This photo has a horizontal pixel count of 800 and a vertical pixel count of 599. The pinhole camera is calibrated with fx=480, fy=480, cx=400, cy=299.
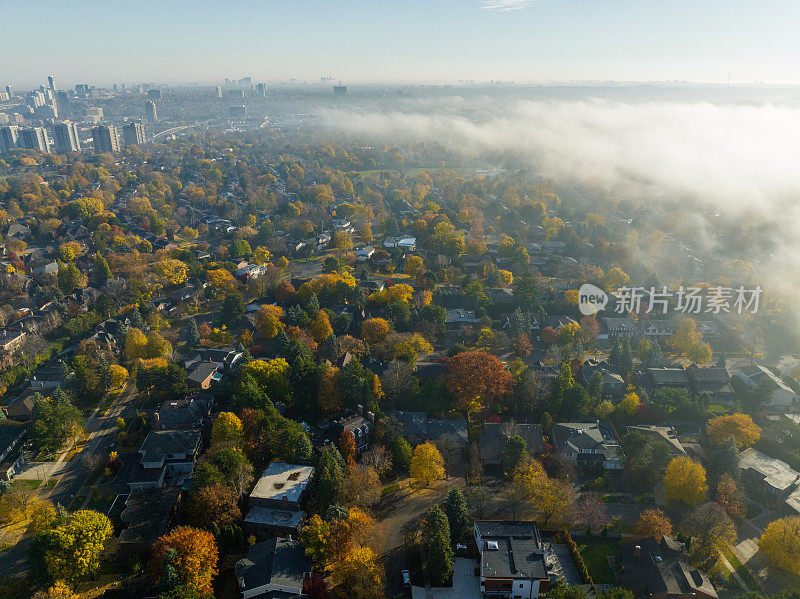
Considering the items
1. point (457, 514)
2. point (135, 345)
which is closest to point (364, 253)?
point (135, 345)

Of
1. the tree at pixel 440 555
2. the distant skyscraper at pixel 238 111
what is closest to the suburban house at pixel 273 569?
the tree at pixel 440 555

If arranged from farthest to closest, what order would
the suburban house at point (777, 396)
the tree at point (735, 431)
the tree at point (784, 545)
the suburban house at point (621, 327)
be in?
the suburban house at point (621, 327)
the suburban house at point (777, 396)
the tree at point (735, 431)
the tree at point (784, 545)

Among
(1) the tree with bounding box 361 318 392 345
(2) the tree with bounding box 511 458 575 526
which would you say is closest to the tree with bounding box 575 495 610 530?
(2) the tree with bounding box 511 458 575 526

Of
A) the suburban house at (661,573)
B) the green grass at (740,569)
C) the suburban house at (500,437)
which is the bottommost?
the green grass at (740,569)

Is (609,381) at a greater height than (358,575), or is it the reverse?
(609,381)

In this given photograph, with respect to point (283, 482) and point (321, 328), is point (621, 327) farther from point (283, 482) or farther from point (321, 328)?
point (283, 482)

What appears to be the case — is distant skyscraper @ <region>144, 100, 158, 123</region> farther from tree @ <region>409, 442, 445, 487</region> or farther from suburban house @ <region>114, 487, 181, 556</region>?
tree @ <region>409, 442, 445, 487</region>

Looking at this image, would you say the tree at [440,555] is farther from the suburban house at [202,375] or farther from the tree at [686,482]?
the suburban house at [202,375]
